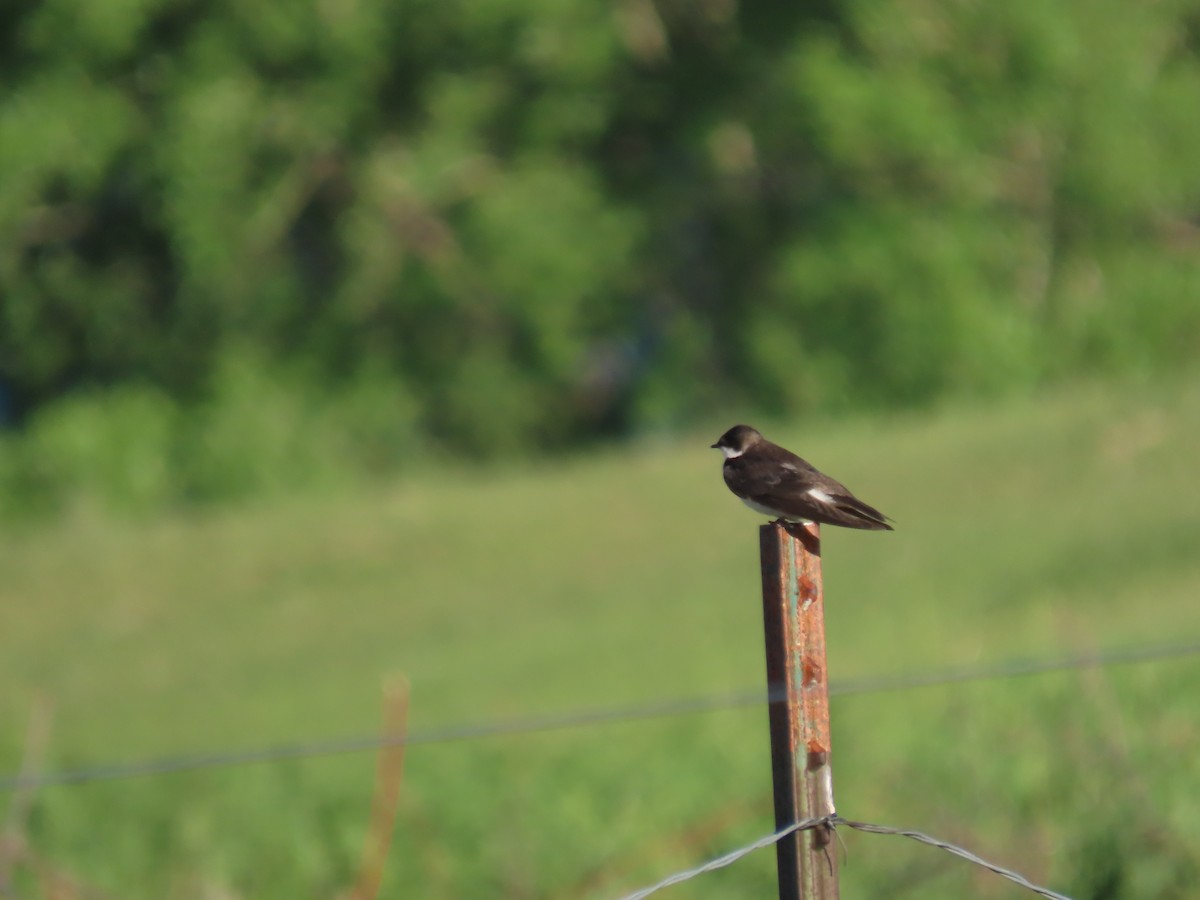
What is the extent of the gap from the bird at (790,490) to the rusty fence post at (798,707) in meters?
0.47

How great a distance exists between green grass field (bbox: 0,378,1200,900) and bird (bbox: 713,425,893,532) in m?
2.96

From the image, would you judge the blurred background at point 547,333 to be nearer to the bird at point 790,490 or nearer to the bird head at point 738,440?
the bird head at point 738,440

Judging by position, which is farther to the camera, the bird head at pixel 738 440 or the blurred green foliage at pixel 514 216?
the blurred green foliage at pixel 514 216

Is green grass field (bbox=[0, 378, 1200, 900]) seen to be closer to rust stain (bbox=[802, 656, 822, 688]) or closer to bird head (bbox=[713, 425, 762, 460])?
bird head (bbox=[713, 425, 762, 460])

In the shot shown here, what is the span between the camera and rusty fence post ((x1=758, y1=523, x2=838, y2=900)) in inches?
142

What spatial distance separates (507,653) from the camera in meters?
14.0

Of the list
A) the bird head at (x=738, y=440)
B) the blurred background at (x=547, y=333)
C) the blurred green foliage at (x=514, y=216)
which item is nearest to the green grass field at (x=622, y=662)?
the blurred background at (x=547, y=333)

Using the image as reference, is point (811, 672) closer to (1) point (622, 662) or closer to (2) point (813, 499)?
(2) point (813, 499)

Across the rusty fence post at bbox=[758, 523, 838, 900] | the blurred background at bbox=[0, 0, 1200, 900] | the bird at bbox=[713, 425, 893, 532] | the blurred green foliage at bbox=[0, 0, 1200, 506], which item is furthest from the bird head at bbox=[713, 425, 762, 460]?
the blurred green foliage at bbox=[0, 0, 1200, 506]

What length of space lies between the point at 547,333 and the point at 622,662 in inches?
415

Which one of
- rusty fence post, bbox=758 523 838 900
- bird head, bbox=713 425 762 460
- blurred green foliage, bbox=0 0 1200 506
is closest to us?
rusty fence post, bbox=758 523 838 900

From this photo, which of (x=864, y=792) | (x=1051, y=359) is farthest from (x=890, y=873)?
(x=1051, y=359)

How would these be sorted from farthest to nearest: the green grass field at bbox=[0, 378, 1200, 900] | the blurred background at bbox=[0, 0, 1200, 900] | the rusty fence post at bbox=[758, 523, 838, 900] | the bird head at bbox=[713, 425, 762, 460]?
the blurred background at bbox=[0, 0, 1200, 900], the green grass field at bbox=[0, 378, 1200, 900], the bird head at bbox=[713, 425, 762, 460], the rusty fence post at bbox=[758, 523, 838, 900]

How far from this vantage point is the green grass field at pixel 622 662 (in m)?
8.57
